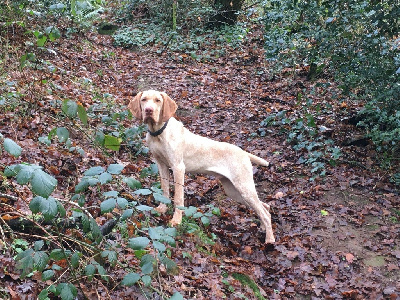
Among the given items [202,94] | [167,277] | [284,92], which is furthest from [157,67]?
[167,277]

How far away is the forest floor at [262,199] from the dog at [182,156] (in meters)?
0.47

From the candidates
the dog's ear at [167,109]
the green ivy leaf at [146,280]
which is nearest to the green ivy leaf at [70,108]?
the green ivy leaf at [146,280]

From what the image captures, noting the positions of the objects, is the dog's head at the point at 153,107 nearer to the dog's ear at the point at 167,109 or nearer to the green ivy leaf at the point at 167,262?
the dog's ear at the point at 167,109

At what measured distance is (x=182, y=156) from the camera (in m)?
5.36

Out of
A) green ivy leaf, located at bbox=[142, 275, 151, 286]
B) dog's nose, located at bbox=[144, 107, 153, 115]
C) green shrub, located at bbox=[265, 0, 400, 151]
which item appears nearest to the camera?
green ivy leaf, located at bbox=[142, 275, 151, 286]

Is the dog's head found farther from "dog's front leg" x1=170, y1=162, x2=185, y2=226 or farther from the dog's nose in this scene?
"dog's front leg" x1=170, y1=162, x2=185, y2=226

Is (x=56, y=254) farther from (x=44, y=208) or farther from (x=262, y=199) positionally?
(x=262, y=199)

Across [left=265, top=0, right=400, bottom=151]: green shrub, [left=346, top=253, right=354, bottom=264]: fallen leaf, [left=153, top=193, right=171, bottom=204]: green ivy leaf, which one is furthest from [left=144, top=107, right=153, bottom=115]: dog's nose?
[left=265, top=0, right=400, bottom=151]: green shrub

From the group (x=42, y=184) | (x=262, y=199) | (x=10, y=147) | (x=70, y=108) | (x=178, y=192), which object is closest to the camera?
(x=42, y=184)

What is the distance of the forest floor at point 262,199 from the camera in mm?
4223

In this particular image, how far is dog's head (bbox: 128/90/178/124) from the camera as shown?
490 cm

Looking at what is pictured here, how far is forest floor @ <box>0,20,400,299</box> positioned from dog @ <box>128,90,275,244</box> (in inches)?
18.6

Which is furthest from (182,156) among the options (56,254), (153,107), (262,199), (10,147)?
(10,147)

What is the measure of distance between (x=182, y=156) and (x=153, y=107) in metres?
0.88
